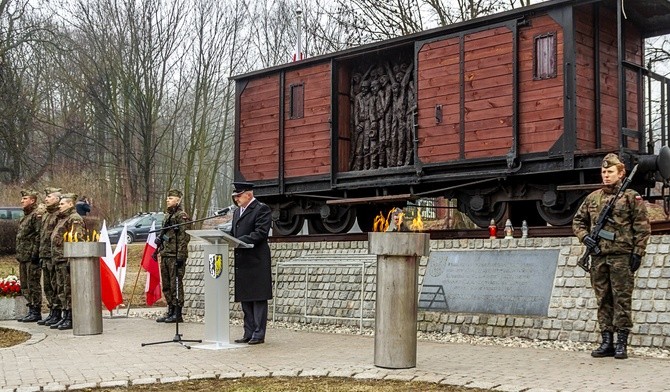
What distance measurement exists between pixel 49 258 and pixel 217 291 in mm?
4052

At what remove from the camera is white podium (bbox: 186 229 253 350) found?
352 inches

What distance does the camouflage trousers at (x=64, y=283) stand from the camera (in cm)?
1141

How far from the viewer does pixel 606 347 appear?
25.5 ft

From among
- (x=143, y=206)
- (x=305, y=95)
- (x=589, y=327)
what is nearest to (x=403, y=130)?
(x=305, y=95)

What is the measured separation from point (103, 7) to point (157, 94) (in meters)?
3.56

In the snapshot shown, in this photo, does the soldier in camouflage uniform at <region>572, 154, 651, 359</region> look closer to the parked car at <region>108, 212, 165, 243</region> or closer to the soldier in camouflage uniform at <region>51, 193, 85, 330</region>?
the soldier in camouflage uniform at <region>51, 193, 85, 330</region>

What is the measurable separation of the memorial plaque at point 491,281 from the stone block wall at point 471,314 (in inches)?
3.6

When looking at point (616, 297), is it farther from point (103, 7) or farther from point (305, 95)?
point (103, 7)

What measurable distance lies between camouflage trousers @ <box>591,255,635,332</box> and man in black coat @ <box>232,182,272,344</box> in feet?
11.6

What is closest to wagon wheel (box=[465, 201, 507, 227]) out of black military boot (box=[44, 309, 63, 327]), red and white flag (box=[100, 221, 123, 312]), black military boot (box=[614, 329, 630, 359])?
black military boot (box=[614, 329, 630, 359])

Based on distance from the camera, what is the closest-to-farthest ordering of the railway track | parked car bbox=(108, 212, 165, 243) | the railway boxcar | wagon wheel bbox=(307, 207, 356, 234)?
the railway track → the railway boxcar → wagon wheel bbox=(307, 207, 356, 234) → parked car bbox=(108, 212, 165, 243)

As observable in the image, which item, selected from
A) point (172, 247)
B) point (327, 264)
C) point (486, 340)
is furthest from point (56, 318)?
point (486, 340)

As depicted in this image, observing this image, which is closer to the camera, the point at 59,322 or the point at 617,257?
the point at 617,257

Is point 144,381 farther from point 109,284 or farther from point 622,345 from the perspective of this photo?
point 109,284
